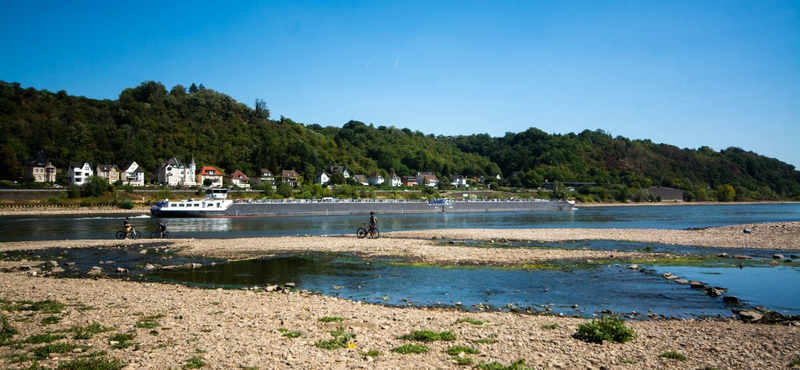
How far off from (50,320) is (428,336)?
8.17 meters

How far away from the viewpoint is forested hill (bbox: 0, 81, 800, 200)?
101 meters

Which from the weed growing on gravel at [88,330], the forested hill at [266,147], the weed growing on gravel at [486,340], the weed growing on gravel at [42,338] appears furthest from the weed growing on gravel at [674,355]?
the forested hill at [266,147]

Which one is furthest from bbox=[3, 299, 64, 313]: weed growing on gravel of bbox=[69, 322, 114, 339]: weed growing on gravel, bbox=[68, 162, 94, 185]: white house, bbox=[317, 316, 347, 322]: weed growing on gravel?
bbox=[68, 162, 94, 185]: white house

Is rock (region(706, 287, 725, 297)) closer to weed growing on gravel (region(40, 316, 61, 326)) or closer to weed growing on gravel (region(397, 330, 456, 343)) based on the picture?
weed growing on gravel (region(397, 330, 456, 343))

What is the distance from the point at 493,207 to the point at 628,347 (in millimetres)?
73027

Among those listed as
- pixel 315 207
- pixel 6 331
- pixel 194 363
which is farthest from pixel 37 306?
pixel 315 207

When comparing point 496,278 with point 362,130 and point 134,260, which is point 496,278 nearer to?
point 134,260

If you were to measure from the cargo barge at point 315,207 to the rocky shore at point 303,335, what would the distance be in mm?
43507

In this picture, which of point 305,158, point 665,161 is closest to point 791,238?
point 305,158

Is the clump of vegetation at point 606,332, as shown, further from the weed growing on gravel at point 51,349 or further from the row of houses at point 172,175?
the row of houses at point 172,175

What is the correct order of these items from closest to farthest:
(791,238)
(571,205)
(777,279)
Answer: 1. (777,279)
2. (791,238)
3. (571,205)

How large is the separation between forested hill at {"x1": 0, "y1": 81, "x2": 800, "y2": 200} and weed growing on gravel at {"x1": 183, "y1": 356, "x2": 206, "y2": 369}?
316 ft

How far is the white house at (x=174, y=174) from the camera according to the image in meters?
97.7

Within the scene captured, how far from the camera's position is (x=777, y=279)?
1859 centimetres
